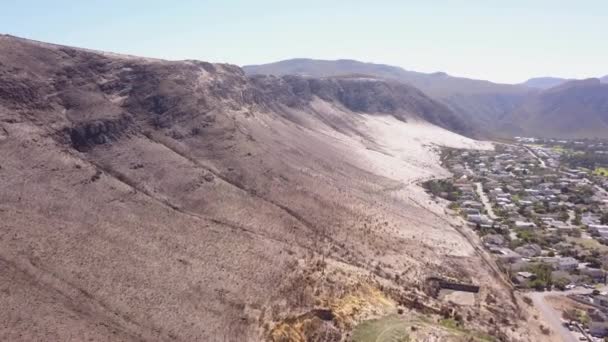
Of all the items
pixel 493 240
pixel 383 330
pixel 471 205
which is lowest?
pixel 383 330

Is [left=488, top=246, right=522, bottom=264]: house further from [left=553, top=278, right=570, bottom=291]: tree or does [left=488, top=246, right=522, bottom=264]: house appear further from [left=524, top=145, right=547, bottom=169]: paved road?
[left=524, top=145, right=547, bottom=169]: paved road

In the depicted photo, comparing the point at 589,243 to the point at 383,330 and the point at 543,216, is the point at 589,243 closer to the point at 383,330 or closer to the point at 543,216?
the point at 543,216

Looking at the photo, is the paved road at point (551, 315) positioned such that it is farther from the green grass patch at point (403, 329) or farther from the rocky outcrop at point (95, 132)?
the rocky outcrop at point (95, 132)

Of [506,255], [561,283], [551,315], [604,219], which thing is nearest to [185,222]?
[551,315]

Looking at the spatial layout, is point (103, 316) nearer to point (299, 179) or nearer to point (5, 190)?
point (5, 190)

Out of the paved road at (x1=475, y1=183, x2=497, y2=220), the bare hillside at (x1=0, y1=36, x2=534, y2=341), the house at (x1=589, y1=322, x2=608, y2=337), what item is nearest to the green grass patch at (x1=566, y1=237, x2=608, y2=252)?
the paved road at (x1=475, y1=183, x2=497, y2=220)

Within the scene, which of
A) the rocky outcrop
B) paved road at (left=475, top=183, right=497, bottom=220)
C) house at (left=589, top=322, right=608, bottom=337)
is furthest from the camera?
paved road at (left=475, top=183, right=497, bottom=220)
